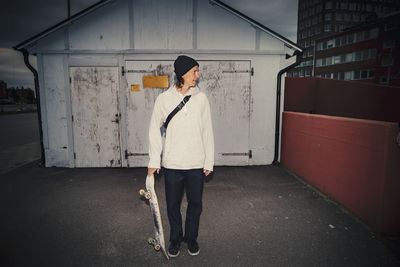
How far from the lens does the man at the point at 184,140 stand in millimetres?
2275

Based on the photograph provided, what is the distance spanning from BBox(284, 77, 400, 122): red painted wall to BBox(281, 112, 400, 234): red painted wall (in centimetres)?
161

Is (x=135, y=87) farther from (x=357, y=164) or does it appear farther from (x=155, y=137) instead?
(x=357, y=164)

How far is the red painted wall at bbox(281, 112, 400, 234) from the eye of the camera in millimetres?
2809

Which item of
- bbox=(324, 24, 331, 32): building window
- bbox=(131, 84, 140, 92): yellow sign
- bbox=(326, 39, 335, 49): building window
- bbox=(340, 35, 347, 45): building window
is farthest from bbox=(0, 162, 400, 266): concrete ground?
bbox=(324, 24, 331, 32): building window

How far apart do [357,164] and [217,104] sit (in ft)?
11.3

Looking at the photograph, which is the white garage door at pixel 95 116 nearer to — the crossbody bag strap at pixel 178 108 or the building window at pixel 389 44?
the crossbody bag strap at pixel 178 108

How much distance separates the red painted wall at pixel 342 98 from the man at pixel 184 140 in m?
4.70

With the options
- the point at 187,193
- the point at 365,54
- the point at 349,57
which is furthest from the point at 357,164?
the point at 349,57

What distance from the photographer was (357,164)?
330 cm

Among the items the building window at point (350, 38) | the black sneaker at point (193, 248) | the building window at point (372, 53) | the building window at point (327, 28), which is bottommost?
the black sneaker at point (193, 248)

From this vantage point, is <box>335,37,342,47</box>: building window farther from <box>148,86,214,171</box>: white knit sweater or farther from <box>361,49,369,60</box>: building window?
<box>148,86,214,171</box>: white knit sweater

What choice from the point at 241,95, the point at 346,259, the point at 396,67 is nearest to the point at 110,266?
the point at 346,259

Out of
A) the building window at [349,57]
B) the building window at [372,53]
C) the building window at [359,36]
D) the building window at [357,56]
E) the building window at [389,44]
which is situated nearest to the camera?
the building window at [389,44]

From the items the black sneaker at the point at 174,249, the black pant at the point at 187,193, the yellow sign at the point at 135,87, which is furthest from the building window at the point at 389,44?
the black sneaker at the point at 174,249
